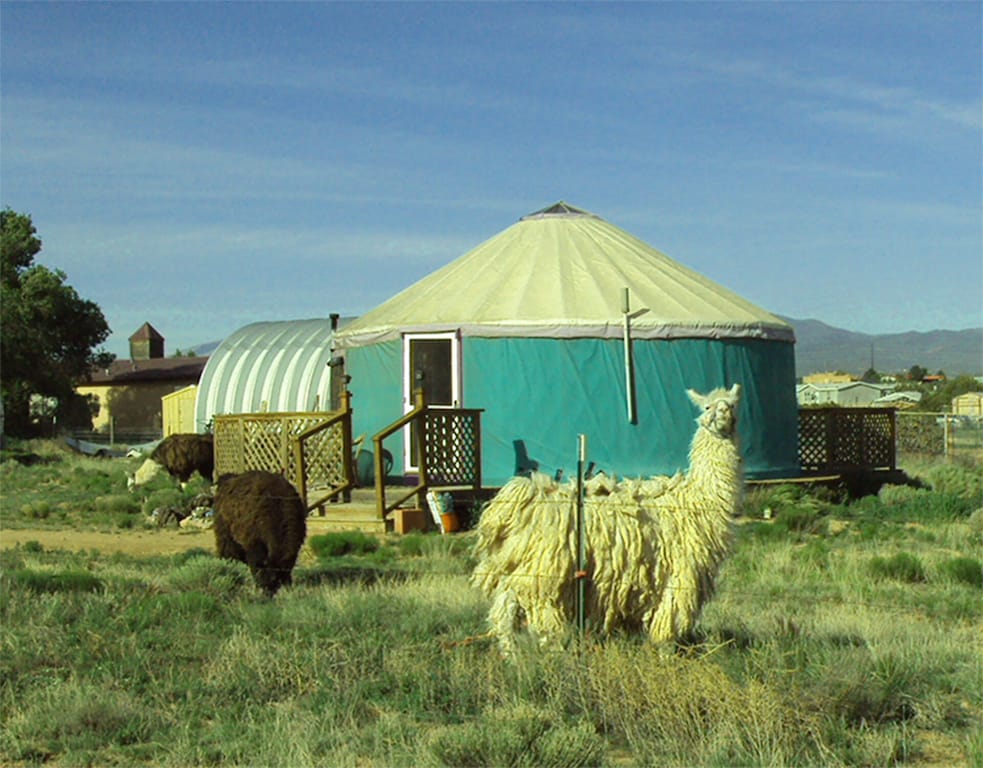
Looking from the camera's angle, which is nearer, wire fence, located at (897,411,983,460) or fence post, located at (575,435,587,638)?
fence post, located at (575,435,587,638)

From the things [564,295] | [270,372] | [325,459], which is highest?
[564,295]

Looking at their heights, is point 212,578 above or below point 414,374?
below

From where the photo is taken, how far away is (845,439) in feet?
68.0

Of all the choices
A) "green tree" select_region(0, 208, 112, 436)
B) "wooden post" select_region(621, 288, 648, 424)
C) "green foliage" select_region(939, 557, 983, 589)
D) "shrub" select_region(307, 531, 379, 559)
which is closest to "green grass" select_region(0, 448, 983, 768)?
"green foliage" select_region(939, 557, 983, 589)

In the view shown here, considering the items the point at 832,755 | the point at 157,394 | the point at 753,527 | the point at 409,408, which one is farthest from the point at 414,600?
the point at 157,394

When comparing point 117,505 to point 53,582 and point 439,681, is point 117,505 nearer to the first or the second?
point 53,582

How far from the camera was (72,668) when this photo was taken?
7.98 metres

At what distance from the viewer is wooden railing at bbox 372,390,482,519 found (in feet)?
55.1

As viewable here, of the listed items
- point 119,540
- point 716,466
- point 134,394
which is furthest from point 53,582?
point 134,394

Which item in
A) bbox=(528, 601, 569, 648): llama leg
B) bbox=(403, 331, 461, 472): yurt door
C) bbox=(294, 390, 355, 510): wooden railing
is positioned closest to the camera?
bbox=(528, 601, 569, 648): llama leg

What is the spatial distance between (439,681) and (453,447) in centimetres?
991

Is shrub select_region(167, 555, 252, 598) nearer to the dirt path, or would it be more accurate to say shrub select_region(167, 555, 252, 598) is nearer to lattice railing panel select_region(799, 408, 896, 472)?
the dirt path

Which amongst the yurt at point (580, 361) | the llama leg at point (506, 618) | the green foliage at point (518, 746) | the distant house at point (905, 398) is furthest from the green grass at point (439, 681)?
the distant house at point (905, 398)

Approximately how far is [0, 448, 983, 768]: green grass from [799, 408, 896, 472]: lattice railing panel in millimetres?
9338
